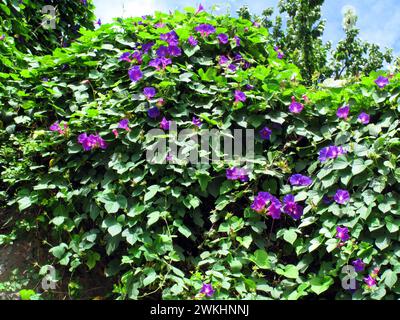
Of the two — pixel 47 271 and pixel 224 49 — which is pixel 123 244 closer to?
pixel 47 271

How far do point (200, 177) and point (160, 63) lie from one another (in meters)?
0.65

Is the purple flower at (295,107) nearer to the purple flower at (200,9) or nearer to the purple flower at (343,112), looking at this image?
the purple flower at (343,112)

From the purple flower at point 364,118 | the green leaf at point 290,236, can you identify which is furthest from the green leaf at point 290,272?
the purple flower at point 364,118

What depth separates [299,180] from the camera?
2.18 m

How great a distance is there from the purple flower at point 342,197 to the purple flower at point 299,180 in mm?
178

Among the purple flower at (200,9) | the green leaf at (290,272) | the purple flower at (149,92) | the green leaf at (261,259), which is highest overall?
the purple flower at (200,9)

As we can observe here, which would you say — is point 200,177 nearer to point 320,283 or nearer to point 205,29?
point 320,283

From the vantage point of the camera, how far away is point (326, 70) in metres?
11.8

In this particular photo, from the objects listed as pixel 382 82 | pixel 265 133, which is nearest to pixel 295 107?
pixel 265 133

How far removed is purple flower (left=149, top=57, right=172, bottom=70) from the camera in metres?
2.33

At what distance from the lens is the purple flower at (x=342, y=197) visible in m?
2.00

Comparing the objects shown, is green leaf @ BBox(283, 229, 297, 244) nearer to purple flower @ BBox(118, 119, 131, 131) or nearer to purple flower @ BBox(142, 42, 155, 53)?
purple flower @ BBox(118, 119, 131, 131)
